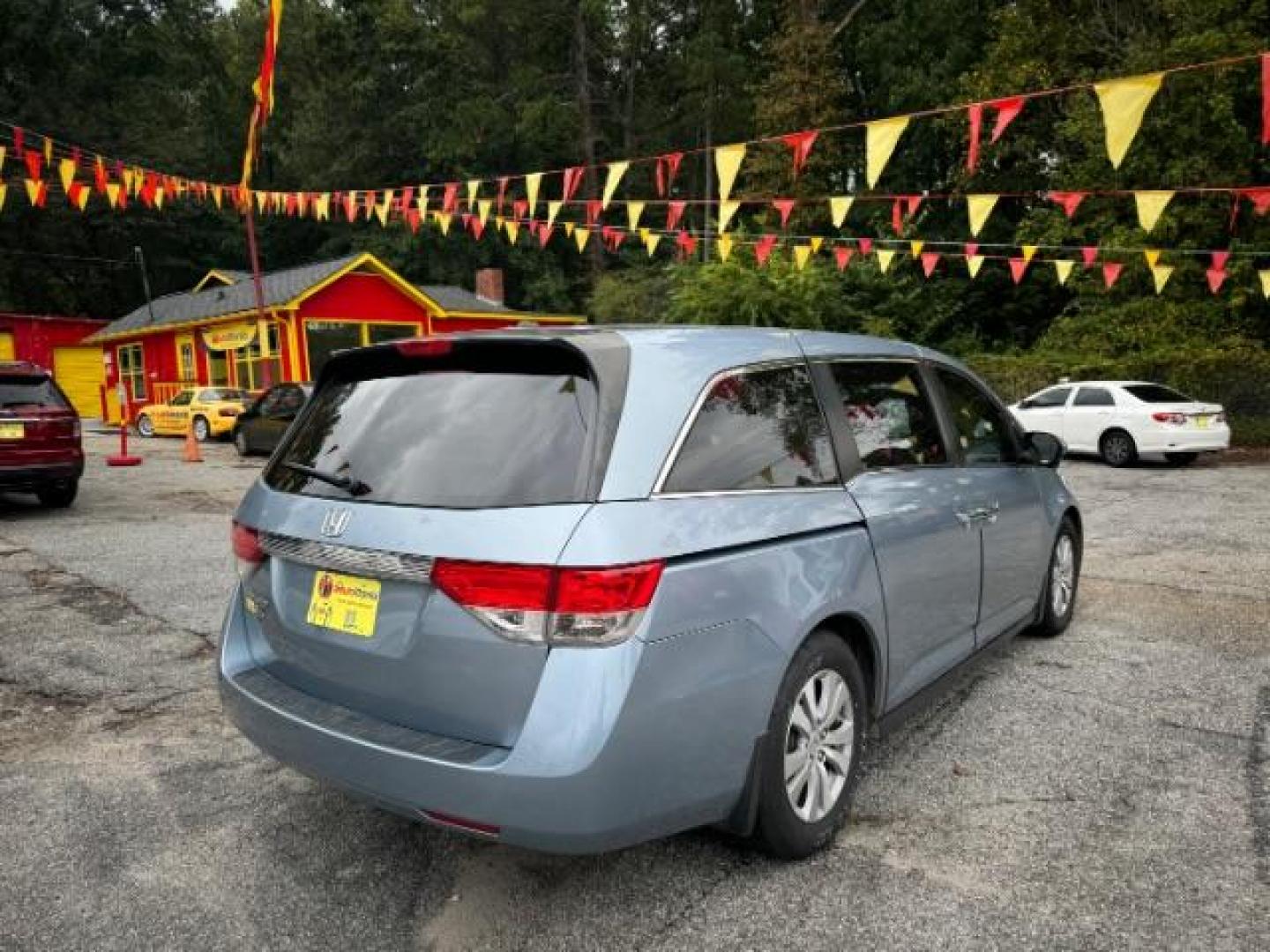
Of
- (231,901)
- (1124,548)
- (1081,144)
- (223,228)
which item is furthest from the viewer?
(223,228)

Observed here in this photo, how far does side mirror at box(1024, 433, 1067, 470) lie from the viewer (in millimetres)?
4602

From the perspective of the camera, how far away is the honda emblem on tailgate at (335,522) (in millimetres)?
2547

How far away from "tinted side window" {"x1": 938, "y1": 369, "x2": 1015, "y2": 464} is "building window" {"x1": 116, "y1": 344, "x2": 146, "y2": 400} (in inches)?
1200

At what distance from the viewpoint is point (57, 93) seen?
135 feet

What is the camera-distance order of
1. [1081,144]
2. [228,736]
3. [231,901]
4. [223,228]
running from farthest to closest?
[223,228], [1081,144], [228,736], [231,901]

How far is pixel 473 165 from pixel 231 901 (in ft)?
135

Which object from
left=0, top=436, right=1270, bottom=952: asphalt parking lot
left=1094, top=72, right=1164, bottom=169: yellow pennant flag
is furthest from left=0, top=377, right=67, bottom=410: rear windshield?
left=1094, top=72, right=1164, bottom=169: yellow pennant flag

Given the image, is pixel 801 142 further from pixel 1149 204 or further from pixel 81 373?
pixel 81 373

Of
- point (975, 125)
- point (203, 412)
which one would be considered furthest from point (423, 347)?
point (203, 412)

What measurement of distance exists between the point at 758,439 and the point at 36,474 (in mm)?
9297

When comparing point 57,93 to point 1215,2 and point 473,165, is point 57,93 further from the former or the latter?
point 1215,2

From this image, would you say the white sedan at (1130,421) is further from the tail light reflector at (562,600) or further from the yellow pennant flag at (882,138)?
the tail light reflector at (562,600)

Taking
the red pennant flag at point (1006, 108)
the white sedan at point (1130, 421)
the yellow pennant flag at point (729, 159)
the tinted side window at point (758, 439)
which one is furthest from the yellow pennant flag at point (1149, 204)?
the tinted side window at point (758, 439)

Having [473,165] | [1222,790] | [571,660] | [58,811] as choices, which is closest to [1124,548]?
[1222,790]
